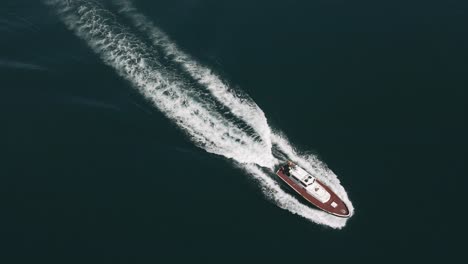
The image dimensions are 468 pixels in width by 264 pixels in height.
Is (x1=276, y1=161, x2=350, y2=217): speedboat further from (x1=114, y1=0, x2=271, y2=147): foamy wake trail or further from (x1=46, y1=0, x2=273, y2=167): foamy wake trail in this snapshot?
(x1=114, y1=0, x2=271, y2=147): foamy wake trail

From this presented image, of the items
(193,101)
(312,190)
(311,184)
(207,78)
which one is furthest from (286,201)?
(207,78)

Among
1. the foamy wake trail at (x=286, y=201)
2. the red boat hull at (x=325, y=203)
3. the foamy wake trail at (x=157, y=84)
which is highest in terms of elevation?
the foamy wake trail at (x=157, y=84)

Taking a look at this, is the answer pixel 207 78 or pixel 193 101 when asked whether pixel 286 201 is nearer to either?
pixel 193 101

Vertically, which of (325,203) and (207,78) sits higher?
(207,78)

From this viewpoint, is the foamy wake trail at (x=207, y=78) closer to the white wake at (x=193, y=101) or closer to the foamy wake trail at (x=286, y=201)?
the white wake at (x=193, y=101)

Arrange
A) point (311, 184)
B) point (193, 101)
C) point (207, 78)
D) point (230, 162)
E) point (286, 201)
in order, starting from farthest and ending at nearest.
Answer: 1. point (207, 78)
2. point (193, 101)
3. point (230, 162)
4. point (286, 201)
5. point (311, 184)

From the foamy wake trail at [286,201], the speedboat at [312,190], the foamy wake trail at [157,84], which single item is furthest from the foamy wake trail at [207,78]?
the speedboat at [312,190]

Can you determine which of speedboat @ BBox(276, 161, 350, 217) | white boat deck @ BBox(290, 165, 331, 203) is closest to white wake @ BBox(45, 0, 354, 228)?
speedboat @ BBox(276, 161, 350, 217)
